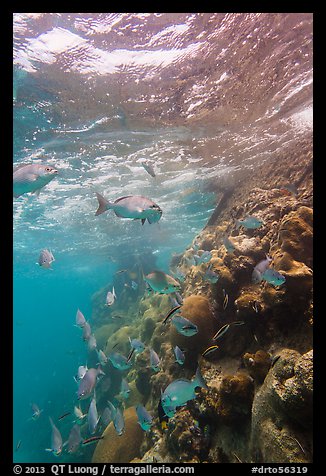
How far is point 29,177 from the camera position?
4316mm

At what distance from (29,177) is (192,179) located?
16.6 meters

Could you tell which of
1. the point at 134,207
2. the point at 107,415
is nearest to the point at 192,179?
the point at 107,415

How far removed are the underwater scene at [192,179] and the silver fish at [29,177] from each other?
25 mm

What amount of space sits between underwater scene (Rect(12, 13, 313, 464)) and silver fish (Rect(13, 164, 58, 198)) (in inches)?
1.0

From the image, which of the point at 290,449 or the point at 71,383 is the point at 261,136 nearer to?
the point at 290,449

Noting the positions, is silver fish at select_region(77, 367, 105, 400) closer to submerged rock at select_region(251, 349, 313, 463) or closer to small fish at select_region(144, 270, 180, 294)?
small fish at select_region(144, 270, 180, 294)

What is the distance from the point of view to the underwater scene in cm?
502

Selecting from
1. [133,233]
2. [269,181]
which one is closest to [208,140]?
[269,181]

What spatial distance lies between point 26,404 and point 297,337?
1759 inches

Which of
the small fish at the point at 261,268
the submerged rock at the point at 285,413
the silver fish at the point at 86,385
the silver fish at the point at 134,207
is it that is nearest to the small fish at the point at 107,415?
the silver fish at the point at 86,385

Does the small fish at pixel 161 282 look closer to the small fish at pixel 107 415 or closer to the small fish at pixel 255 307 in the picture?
the small fish at pixel 255 307

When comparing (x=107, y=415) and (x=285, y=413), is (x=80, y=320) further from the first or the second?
(x=285, y=413)

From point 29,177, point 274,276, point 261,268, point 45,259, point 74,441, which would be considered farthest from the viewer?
point 74,441

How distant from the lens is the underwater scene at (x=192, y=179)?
5.02 meters
